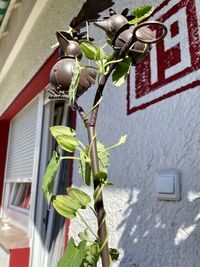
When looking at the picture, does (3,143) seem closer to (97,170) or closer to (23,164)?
(23,164)

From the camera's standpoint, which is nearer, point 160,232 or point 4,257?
point 160,232

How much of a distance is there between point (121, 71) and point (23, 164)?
3.00 metres

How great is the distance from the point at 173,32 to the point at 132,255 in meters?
0.93

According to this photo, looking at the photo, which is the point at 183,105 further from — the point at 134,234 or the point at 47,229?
A: the point at 47,229

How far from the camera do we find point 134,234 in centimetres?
112

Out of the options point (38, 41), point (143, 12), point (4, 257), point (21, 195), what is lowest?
point (4, 257)

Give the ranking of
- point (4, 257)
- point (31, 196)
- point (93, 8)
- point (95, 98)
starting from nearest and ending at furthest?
point (95, 98) → point (93, 8) → point (4, 257) → point (31, 196)

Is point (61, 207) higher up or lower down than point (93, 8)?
lower down

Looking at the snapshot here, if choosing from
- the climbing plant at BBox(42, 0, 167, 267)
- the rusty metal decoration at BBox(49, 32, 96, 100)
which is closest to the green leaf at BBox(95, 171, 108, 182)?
the climbing plant at BBox(42, 0, 167, 267)

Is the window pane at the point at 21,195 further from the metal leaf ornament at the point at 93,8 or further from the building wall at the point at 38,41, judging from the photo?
the metal leaf ornament at the point at 93,8

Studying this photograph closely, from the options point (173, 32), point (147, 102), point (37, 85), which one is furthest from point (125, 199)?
point (37, 85)

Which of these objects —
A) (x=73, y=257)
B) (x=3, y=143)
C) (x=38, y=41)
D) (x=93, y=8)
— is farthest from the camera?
(x=3, y=143)

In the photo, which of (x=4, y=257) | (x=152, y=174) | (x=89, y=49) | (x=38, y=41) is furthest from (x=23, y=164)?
(x=89, y=49)

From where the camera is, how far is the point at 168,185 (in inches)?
38.3
